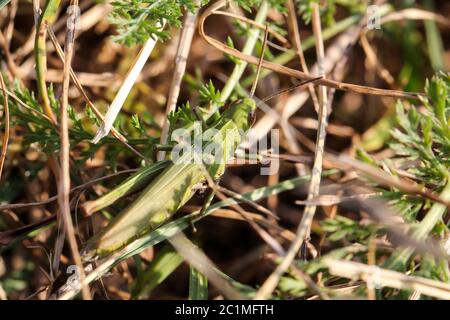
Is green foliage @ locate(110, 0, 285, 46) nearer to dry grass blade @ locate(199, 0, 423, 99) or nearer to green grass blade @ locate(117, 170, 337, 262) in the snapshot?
dry grass blade @ locate(199, 0, 423, 99)

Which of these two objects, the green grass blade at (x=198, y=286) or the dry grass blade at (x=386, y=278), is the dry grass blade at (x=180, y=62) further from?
the dry grass blade at (x=386, y=278)

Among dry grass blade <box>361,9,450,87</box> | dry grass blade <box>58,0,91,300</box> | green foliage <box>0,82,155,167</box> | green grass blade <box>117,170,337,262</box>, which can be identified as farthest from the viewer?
dry grass blade <box>361,9,450,87</box>

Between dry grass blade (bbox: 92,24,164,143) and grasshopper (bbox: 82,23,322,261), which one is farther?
dry grass blade (bbox: 92,24,164,143)

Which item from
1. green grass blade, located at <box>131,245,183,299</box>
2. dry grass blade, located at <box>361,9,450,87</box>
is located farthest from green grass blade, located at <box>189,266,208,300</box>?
dry grass blade, located at <box>361,9,450,87</box>

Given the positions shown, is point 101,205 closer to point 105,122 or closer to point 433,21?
point 105,122

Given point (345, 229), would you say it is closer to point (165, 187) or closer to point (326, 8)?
point (165, 187)

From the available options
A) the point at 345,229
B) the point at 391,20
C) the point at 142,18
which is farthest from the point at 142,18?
the point at 391,20

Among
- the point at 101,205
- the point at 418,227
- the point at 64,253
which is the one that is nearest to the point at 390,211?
the point at 418,227

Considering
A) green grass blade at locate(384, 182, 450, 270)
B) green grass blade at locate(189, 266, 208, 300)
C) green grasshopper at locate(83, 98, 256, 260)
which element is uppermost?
green grasshopper at locate(83, 98, 256, 260)
